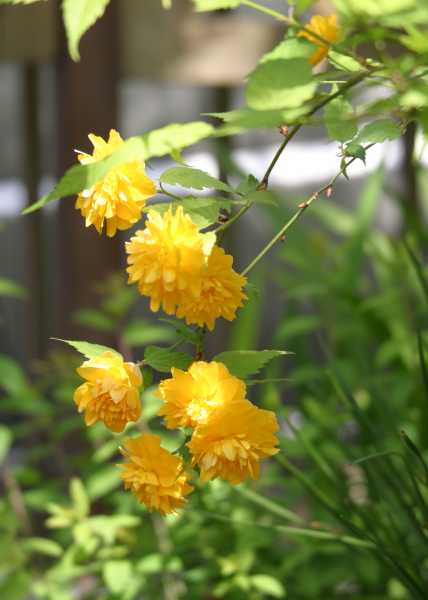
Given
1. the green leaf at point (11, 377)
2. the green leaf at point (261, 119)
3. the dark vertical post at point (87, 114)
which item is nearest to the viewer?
the green leaf at point (261, 119)

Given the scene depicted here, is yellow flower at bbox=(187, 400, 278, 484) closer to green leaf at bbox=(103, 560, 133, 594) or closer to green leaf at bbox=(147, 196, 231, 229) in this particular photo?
green leaf at bbox=(147, 196, 231, 229)

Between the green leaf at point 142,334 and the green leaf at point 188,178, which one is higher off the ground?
the green leaf at point 188,178

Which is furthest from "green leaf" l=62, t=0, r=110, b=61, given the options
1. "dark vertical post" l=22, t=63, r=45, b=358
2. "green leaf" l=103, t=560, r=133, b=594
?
"dark vertical post" l=22, t=63, r=45, b=358

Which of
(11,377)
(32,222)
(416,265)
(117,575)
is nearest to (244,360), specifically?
(416,265)

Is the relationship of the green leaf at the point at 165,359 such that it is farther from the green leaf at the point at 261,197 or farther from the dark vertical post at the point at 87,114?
the dark vertical post at the point at 87,114

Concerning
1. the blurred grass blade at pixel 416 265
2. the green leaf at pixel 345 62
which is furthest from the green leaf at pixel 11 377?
the green leaf at pixel 345 62

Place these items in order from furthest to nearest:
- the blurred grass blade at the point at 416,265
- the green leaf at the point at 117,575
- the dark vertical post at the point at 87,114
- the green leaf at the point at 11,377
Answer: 1. the dark vertical post at the point at 87,114
2. the green leaf at the point at 11,377
3. the green leaf at the point at 117,575
4. the blurred grass blade at the point at 416,265
